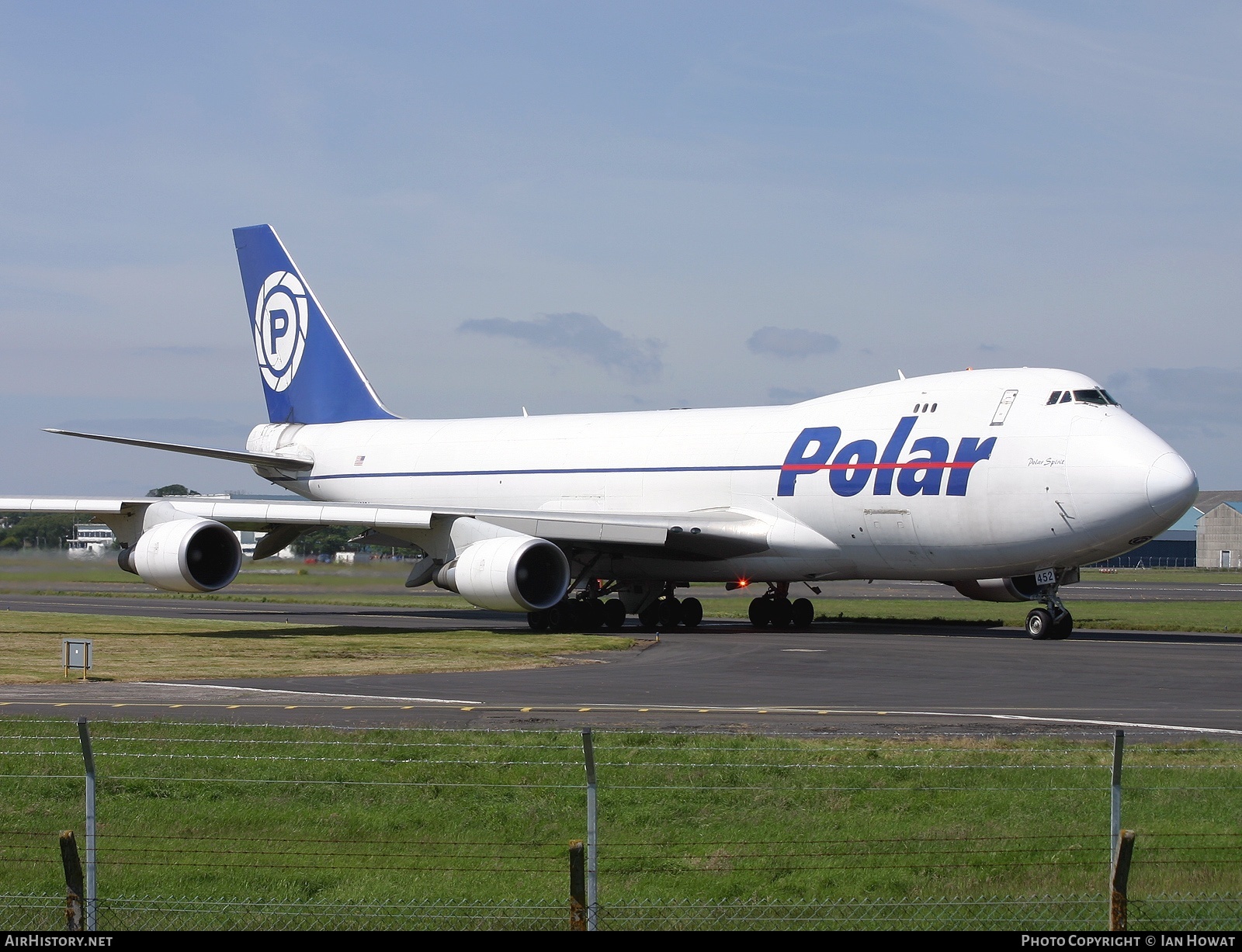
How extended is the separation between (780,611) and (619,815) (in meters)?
24.5

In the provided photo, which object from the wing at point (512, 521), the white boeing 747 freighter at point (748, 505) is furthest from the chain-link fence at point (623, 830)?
the wing at point (512, 521)

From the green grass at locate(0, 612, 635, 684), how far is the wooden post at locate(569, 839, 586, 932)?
1600 cm

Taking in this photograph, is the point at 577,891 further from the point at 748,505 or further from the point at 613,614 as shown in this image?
the point at 613,614

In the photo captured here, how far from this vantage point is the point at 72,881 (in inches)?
331

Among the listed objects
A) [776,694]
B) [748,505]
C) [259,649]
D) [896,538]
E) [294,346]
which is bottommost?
[776,694]

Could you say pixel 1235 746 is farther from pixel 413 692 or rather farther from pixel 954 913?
pixel 413 692

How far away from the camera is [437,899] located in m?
10.2

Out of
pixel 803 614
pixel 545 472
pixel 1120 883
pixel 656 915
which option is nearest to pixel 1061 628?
pixel 803 614

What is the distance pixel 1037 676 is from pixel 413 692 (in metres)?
10.1

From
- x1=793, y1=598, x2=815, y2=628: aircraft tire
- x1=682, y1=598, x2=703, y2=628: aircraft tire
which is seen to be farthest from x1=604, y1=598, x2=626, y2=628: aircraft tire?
x1=793, y1=598, x2=815, y2=628: aircraft tire

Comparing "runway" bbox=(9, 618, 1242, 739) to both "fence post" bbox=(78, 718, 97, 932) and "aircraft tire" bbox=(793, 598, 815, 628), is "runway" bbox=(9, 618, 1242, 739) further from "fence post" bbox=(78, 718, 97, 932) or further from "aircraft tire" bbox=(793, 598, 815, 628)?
"fence post" bbox=(78, 718, 97, 932)

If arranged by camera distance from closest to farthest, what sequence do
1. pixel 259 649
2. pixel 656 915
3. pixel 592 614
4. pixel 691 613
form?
pixel 656 915 → pixel 259 649 → pixel 592 614 → pixel 691 613

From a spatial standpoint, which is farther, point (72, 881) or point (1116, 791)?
point (1116, 791)

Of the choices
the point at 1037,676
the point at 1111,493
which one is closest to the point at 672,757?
the point at 1037,676
